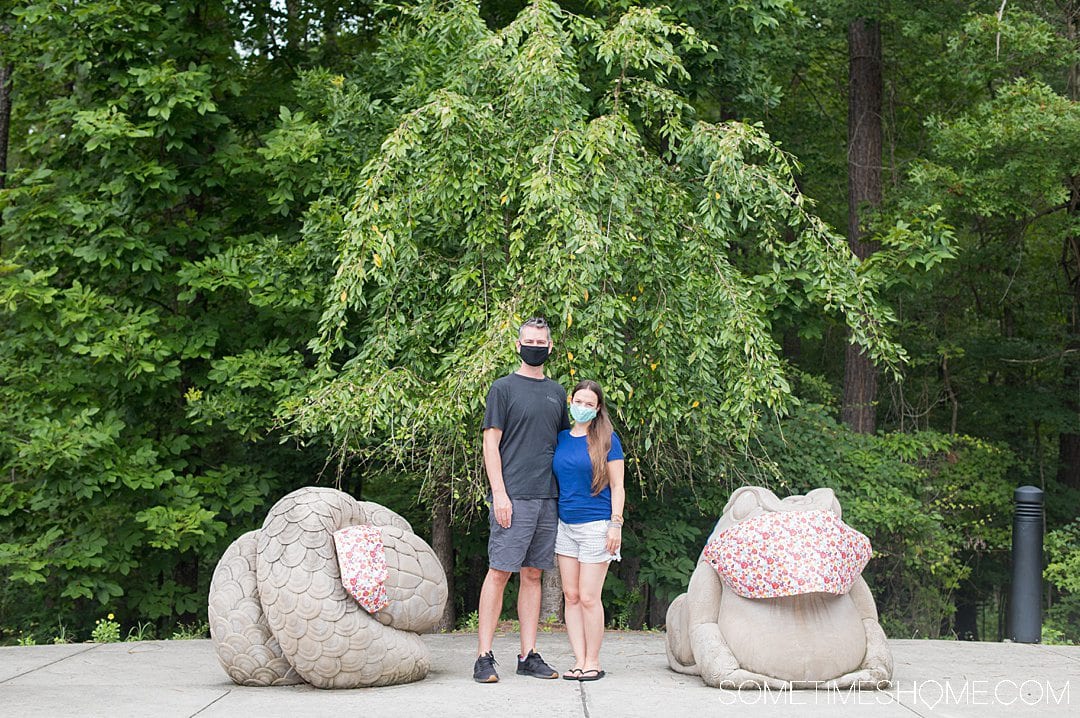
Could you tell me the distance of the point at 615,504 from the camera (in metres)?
6.48

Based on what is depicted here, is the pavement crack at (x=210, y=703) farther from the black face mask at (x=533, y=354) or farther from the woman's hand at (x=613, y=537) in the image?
the black face mask at (x=533, y=354)

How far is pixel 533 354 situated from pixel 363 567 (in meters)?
1.57

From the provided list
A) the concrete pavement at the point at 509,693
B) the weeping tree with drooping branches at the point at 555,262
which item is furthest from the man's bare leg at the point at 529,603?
the weeping tree with drooping branches at the point at 555,262

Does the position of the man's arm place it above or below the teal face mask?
below

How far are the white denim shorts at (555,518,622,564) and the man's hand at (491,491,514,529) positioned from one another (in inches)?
14.9

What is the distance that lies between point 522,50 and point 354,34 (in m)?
6.90

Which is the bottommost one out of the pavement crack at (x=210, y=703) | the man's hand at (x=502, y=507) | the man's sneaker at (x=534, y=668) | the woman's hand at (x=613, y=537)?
the pavement crack at (x=210, y=703)

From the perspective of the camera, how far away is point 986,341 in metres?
17.9

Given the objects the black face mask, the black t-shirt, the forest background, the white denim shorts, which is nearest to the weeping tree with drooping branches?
the forest background

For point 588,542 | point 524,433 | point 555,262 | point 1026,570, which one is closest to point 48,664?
point 524,433

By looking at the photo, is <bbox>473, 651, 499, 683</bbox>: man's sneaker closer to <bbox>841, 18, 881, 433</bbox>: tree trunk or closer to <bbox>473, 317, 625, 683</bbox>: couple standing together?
<bbox>473, 317, 625, 683</bbox>: couple standing together

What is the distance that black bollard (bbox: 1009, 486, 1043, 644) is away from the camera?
30.1 feet

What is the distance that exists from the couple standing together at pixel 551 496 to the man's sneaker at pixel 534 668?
0.03 m

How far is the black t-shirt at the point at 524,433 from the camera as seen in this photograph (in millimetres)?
6465
